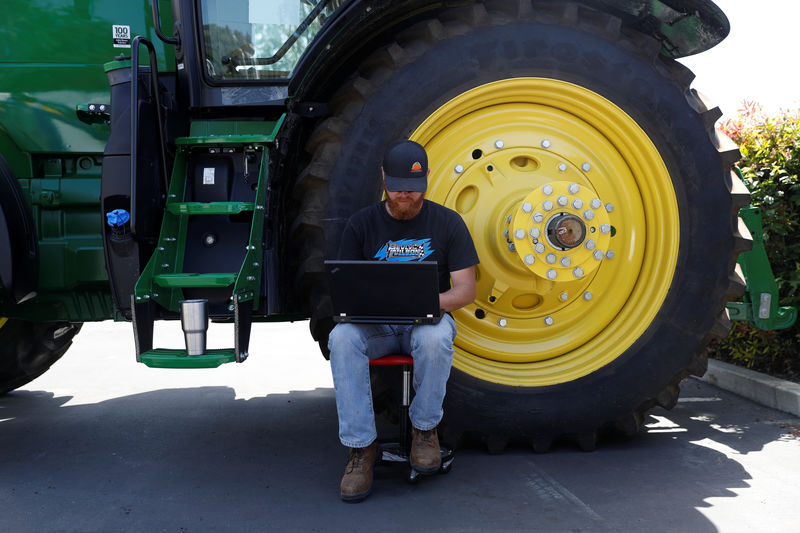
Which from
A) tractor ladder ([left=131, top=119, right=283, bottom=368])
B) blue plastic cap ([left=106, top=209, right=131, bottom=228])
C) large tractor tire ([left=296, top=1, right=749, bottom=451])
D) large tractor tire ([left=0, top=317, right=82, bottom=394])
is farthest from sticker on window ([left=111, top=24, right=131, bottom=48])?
large tractor tire ([left=0, top=317, right=82, bottom=394])

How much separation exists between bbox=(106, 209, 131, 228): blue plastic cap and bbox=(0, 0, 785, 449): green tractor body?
0.01 metres

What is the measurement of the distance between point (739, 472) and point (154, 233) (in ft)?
8.29

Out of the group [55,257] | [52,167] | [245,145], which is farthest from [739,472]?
[52,167]

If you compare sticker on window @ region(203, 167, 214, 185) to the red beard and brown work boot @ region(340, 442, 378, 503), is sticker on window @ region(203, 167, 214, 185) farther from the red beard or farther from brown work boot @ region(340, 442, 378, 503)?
brown work boot @ region(340, 442, 378, 503)

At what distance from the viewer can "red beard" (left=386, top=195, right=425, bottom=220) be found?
106 inches

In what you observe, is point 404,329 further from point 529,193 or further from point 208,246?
Answer: point 208,246

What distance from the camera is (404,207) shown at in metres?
2.72

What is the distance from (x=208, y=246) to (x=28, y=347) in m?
1.66

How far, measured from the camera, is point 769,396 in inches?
148

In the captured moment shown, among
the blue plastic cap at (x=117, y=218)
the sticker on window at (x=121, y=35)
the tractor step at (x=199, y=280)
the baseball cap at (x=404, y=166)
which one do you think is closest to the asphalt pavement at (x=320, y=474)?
the tractor step at (x=199, y=280)

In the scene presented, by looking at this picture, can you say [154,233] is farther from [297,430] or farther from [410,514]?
[410,514]

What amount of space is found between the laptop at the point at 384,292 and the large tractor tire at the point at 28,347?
6.42 ft

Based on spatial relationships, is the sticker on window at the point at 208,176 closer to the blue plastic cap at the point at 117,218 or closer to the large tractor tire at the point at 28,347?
the blue plastic cap at the point at 117,218

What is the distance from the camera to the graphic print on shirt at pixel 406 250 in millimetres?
2791
